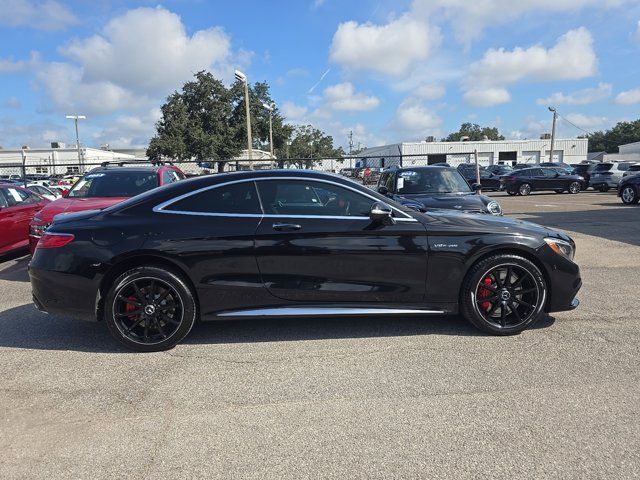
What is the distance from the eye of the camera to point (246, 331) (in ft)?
15.5

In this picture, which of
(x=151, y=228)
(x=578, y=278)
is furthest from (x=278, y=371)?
(x=578, y=278)

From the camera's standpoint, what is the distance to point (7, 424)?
10.4ft

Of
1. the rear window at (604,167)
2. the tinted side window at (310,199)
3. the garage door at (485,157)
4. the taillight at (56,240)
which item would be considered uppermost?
the garage door at (485,157)

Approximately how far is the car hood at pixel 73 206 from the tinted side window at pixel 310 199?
3.41m

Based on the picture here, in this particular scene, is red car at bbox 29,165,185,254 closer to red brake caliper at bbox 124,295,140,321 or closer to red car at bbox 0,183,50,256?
red car at bbox 0,183,50,256

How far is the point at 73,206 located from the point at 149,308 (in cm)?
359

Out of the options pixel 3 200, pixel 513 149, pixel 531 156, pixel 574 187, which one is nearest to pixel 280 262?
pixel 3 200

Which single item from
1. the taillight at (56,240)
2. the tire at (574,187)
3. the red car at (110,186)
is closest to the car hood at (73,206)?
the red car at (110,186)

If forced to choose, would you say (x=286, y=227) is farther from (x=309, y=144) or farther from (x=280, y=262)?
(x=309, y=144)

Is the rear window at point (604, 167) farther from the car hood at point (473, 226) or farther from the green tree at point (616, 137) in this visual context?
the green tree at point (616, 137)

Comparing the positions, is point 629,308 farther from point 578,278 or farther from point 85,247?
point 85,247

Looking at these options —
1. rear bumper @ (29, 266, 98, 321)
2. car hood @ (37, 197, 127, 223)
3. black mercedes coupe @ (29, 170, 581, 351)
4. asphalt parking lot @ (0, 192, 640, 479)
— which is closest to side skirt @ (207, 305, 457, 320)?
black mercedes coupe @ (29, 170, 581, 351)

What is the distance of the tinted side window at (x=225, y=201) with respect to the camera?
444 centimetres

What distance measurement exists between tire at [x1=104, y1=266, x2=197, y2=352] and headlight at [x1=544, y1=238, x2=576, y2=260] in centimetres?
338
